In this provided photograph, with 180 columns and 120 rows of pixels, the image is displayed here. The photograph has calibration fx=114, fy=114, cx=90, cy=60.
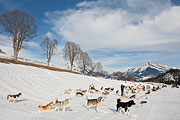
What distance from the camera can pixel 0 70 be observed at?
1545 centimetres

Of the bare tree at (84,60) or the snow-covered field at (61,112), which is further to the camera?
the bare tree at (84,60)

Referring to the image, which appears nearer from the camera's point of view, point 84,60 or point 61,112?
point 61,112

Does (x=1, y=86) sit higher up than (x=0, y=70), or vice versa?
(x=0, y=70)

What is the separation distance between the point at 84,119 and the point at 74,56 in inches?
1691

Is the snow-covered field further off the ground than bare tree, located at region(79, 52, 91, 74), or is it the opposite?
bare tree, located at region(79, 52, 91, 74)

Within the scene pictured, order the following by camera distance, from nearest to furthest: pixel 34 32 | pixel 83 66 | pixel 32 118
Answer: pixel 32 118, pixel 34 32, pixel 83 66

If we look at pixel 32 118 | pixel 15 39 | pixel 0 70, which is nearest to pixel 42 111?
pixel 32 118

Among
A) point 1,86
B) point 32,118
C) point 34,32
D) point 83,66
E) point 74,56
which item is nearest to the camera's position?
point 32,118

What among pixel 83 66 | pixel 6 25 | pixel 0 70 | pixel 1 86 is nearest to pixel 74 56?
pixel 83 66

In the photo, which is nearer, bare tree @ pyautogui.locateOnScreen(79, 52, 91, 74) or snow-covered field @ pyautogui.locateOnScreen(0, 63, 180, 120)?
snow-covered field @ pyautogui.locateOnScreen(0, 63, 180, 120)

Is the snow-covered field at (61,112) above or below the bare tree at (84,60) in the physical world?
below

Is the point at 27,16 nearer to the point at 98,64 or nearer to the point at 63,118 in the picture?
the point at 63,118

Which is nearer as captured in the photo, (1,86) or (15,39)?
(1,86)

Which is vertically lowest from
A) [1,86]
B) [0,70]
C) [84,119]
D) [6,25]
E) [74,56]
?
[84,119]
